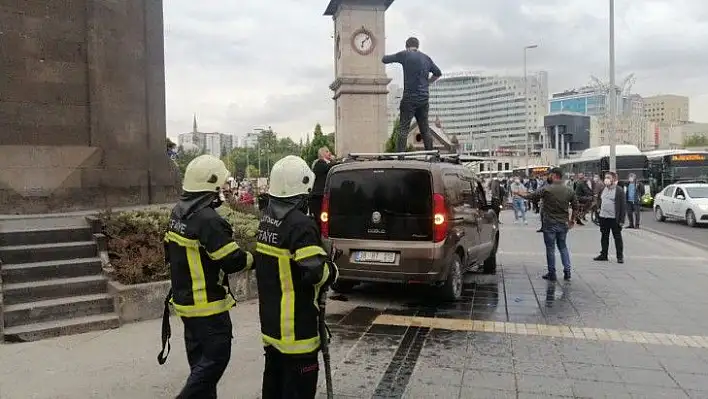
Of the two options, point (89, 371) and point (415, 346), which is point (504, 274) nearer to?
point (415, 346)

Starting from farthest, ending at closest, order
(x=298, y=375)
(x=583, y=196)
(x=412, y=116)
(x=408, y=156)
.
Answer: (x=583, y=196)
(x=412, y=116)
(x=408, y=156)
(x=298, y=375)

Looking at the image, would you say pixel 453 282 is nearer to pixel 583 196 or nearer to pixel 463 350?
pixel 463 350

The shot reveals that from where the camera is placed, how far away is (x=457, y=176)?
810cm

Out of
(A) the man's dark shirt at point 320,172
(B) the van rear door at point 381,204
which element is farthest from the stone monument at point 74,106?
(B) the van rear door at point 381,204

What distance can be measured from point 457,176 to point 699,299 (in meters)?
3.69

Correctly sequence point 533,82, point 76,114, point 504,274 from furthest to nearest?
point 533,82, point 504,274, point 76,114

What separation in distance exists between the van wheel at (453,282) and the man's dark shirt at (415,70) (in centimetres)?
384

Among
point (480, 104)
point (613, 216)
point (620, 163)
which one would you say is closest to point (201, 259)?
point (613, 216)

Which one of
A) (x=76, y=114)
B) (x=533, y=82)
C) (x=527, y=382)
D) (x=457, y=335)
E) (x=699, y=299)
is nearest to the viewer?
(x=527, y=382)

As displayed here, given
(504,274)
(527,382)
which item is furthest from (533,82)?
(527,382)

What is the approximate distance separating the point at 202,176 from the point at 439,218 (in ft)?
12.7

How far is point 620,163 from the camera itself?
30.7 m

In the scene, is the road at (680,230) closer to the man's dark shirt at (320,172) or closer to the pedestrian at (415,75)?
the pedestrian at (415,75)

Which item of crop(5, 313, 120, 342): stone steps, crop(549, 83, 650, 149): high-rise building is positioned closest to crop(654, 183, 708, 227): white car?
crop(5, 313, 120, 342): stone steps
